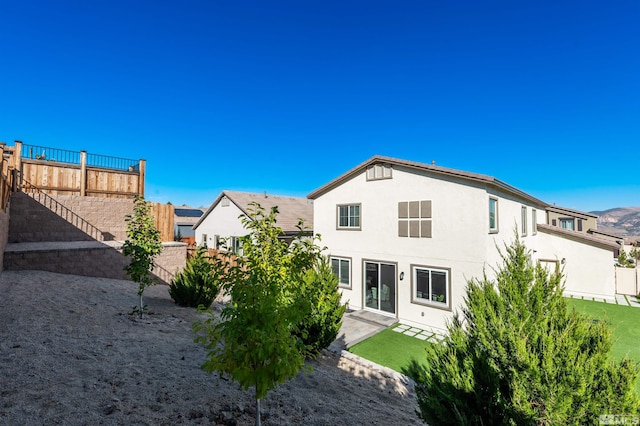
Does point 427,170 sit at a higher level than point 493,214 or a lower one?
higher

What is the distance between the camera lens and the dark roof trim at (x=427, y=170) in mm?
10945

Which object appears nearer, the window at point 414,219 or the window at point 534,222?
the window at point 414,219

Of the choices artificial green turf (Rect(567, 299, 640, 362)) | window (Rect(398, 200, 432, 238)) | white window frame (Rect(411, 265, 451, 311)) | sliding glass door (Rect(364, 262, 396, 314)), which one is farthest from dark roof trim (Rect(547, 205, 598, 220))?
sliding glass door (Rect(364, 262, 396, 314))

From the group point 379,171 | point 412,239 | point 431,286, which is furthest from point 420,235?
point 379,171

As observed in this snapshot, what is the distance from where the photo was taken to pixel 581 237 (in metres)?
17.4

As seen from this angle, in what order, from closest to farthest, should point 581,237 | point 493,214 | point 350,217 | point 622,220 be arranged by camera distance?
point 493,214, point 350,217, point 581,237, point 622,220

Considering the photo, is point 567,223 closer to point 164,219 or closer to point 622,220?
point 164,219

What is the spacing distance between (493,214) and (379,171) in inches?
211

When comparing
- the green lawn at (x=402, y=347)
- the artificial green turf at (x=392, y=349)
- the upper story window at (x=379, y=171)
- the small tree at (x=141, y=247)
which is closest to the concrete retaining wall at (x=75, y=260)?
the small tree at (x=141, y=247)

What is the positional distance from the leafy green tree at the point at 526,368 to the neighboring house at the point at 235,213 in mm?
16553

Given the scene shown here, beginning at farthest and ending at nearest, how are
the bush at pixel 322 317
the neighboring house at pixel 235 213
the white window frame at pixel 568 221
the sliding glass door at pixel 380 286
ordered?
the white window frame at pixel 568 221 < the neighboring house at pixel 235 213 < the sliding glass door at pixel 380 286 < the bush at pixel 322 317

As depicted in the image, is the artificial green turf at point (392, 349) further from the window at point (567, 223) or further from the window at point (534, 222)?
the window at point (567, 223)

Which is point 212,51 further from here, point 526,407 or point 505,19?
point 526,407

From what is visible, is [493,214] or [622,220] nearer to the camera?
[493,214]
